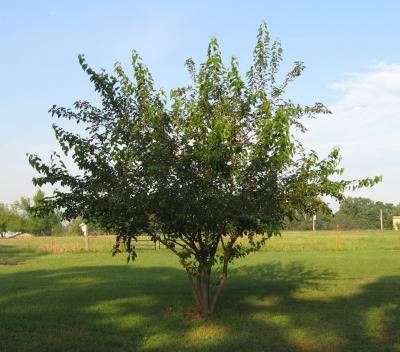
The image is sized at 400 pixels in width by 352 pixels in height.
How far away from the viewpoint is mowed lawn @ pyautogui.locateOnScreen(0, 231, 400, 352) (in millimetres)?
9047

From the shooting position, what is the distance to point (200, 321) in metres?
10.7

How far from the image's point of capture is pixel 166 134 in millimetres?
10352

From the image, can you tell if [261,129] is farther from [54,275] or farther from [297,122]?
[54,275]

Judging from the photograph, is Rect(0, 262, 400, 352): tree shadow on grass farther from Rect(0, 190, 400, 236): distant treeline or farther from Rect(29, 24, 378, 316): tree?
Rect(0, 190, 400, 236): distant treeline

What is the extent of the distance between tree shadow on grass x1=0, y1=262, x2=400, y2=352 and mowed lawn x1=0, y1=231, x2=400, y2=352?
17 mm

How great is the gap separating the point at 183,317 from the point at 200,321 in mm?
499

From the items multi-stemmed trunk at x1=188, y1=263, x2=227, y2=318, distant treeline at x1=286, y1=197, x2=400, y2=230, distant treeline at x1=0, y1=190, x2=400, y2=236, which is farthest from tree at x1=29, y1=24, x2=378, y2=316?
distant treeline at x1=286, y1=197, x2=400, y2=230

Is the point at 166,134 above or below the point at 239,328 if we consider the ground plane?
above

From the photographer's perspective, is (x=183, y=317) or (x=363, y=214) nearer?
(x=183, y=317)

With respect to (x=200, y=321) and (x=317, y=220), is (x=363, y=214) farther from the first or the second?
(x=200, y=321)

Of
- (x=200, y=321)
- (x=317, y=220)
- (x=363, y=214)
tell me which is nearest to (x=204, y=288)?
(x=200, y=321)

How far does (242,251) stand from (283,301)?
86.3 inches

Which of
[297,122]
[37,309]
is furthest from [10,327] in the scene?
[297,122]

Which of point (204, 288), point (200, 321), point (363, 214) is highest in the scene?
point (363, 214)
